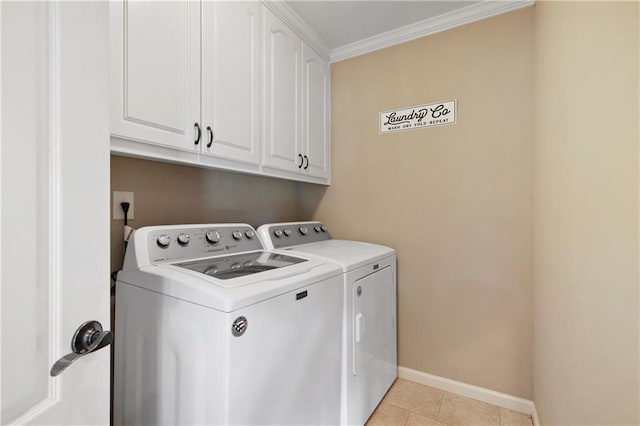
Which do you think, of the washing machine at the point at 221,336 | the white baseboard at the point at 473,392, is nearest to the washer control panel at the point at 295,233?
the washing machine at the point at 221,336

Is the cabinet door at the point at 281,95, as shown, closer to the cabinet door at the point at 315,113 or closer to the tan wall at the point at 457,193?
the cabinet door at the point at 315,113

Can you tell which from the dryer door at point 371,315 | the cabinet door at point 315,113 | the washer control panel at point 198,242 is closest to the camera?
the washer control panel at point 198,242

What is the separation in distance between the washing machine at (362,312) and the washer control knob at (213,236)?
1.01ft

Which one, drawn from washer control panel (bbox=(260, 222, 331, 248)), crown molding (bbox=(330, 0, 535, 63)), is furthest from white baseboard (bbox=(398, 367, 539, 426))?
crown molding (bbox=(330, 0, 535, 63))

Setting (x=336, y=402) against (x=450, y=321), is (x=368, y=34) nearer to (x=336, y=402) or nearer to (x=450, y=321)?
(x=450, y=321)

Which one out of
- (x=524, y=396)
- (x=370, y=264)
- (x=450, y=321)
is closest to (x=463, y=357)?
(x=450, y=321)

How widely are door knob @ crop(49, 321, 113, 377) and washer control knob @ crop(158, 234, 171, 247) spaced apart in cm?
66

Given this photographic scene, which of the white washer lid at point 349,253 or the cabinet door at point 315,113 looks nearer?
the white washer lid at point 349,253

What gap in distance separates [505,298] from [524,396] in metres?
0.57

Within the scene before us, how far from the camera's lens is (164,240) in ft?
4.18

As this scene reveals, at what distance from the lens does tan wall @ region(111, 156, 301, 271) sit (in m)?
Result: 1.42

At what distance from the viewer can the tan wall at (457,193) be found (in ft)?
5.75

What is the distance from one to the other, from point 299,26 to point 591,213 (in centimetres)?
186

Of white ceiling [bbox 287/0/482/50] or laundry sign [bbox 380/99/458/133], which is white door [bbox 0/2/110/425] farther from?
laundry sign [bbox 380/99/458/133]
